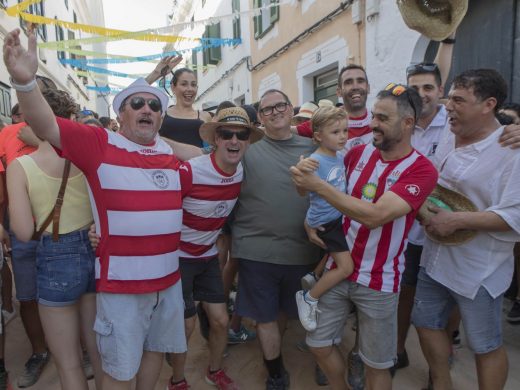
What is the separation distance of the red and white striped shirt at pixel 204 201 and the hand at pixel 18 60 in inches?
41.5

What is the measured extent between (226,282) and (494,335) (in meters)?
2.22

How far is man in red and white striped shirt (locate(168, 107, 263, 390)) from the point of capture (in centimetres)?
257

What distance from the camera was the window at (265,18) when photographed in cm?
970

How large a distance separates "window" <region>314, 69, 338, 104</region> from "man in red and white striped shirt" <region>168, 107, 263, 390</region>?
5.55 meters

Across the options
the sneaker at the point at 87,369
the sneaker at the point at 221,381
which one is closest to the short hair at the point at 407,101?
the sneaker at the point at 221,381

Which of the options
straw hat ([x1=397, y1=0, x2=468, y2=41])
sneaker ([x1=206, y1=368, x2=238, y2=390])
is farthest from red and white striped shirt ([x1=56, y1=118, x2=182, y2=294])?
straw hat ([x1=397, y1=0, x2=468, y2=41])

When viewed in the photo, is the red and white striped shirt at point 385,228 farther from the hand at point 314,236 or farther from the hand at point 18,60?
the hand at point 18,60

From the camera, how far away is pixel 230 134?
102 inches

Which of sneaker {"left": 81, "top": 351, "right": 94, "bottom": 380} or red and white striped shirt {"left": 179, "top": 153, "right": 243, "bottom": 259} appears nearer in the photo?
red and white striped shirt {"left": 179, "top": 153, "right": 243, "bottom": 259}

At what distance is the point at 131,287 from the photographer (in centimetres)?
196

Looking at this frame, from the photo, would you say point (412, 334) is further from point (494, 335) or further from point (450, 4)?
point (450, 4)

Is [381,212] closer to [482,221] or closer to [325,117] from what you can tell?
[482,221]

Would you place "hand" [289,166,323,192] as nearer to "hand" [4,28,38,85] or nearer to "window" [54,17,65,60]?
"hand" [4,28,38,85]

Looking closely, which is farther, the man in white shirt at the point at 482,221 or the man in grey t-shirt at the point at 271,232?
the man in grey t-shirt at the point at 271,232
